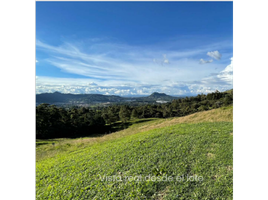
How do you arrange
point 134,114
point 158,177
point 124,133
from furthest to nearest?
1. point 134,114
2. point 124,133
3. point 158,177

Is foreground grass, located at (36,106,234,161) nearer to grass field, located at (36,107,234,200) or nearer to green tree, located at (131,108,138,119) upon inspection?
grass field, located at (36,107,234,200)

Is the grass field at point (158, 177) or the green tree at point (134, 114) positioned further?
the green tree at point (134, 114)

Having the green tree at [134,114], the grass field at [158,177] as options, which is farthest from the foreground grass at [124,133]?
the green tree at [134,114]

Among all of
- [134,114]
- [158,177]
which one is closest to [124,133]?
[158,177]

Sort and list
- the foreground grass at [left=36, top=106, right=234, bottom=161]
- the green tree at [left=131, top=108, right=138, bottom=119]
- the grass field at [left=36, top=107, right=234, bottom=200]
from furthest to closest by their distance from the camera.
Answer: the green tree at [left=131, top=108, right=138, bottom=119]
the foreground grass at [left=36, top=106, right=234, bottom=161]
the grass field at [left=36, top=107, right=234, bottom=200]

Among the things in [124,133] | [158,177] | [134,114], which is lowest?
[134,114]

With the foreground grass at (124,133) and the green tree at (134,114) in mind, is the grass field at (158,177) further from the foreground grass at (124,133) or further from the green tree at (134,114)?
the green tree at (134,114)

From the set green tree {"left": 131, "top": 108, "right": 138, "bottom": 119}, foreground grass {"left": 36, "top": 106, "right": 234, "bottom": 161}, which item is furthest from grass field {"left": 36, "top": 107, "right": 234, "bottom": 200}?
green tree {"left": 131, "top": 108, "right": 138, "bottom": 119}

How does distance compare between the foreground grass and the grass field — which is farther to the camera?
the foreground grass

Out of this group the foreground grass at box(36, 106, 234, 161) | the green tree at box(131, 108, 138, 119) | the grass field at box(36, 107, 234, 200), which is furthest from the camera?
the green tree at box(131, 108, 138, 119)

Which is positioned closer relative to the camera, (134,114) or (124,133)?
(124,133)

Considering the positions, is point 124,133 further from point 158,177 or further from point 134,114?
point 134,114
